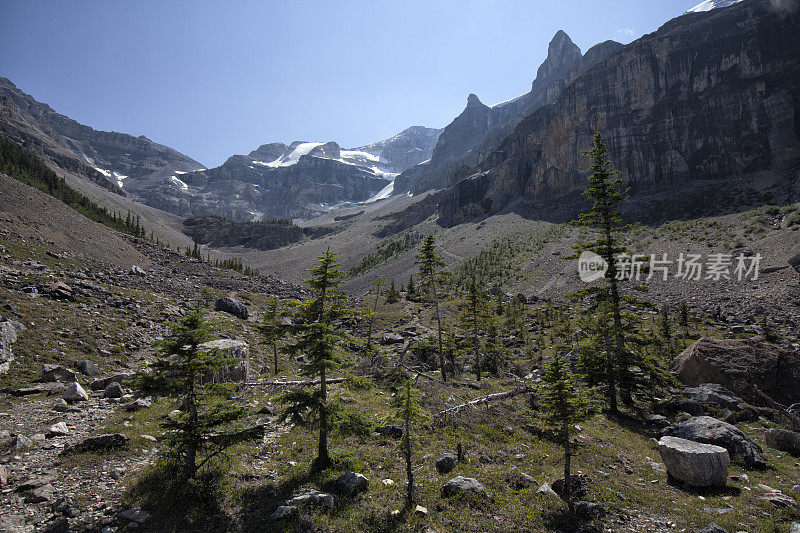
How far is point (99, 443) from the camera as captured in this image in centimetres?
937

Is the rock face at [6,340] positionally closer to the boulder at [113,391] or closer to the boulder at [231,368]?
the boulder at [113,391]

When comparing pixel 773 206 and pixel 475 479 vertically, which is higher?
pixel 773 206

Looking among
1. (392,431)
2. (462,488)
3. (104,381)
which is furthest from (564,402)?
(104,381)

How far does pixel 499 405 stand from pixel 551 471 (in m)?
4.97

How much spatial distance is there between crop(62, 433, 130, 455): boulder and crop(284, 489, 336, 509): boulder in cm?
562

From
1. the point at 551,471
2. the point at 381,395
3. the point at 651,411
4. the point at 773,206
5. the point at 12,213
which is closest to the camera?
the point at 551,471

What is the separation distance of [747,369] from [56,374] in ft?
115

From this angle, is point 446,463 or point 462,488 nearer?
point 462,488

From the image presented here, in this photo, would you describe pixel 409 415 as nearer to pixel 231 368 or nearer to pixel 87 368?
pixel 231 368

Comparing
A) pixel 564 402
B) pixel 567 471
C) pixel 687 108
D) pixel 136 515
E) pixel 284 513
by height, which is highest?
pixel 687 108

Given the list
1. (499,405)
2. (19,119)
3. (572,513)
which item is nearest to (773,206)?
(499,405)

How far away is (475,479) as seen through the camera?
1015cm

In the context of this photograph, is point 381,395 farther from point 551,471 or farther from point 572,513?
point 572,513

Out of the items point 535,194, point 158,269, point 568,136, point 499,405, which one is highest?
point 568,136
